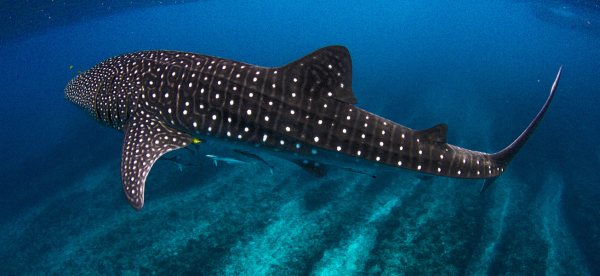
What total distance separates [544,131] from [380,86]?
15488 mm

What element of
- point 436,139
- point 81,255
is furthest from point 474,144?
point 81,255

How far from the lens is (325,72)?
3.69 m

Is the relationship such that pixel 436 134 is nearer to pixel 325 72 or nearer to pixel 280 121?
pixel 325 72

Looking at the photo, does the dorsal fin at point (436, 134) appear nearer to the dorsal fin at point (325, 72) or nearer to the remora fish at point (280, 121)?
the remora fish at point (280, 121)

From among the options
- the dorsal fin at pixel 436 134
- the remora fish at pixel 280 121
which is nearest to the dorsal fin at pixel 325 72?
the remora fish at pixel 280 121

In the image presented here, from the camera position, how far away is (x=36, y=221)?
1436cm

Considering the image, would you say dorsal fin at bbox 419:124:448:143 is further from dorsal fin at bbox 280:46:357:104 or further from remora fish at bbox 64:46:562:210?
dorsal fin at bbox 280:46:357:104

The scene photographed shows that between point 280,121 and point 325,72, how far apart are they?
1.00m

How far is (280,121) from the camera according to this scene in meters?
3.71

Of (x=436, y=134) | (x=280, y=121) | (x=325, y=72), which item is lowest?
(x=436, y=134)

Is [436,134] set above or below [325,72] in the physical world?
below

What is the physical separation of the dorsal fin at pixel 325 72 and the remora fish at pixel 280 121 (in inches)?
0.6

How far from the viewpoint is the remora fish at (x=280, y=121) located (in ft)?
11.9

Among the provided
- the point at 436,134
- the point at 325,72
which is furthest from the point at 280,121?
the point at 436,134
